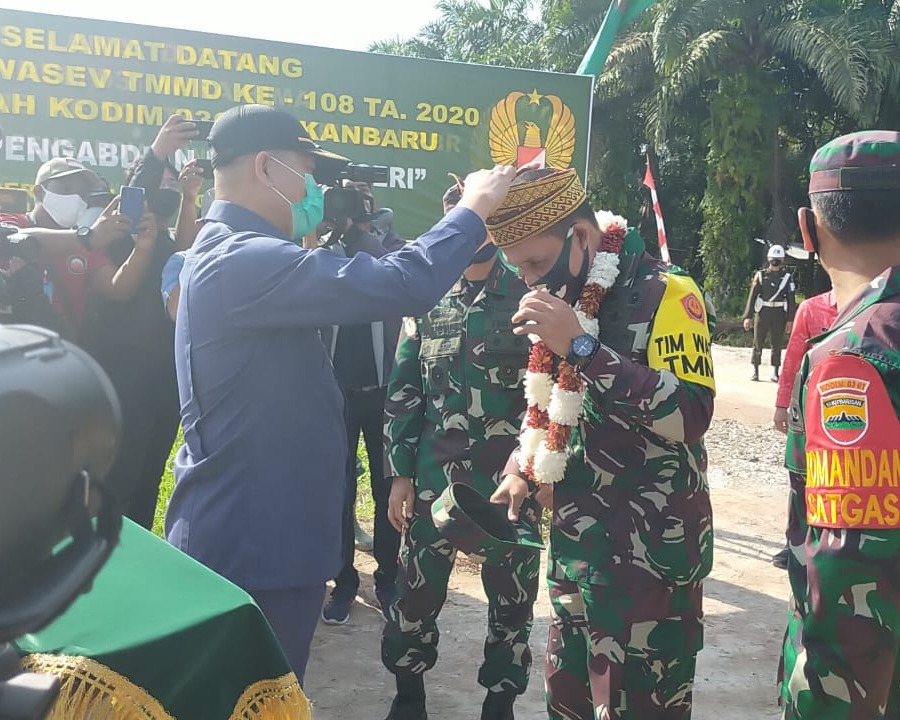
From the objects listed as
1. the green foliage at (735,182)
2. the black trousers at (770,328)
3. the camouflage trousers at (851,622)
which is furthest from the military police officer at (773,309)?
the camouflage trousers at (851,622)

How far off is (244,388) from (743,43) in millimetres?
21555

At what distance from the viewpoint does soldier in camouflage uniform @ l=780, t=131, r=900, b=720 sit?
1687mm

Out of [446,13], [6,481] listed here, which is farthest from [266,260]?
[446,13]

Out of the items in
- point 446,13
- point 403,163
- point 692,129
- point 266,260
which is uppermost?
point 446,13

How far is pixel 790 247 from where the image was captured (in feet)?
70.2

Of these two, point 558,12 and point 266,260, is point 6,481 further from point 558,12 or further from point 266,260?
point 558,12

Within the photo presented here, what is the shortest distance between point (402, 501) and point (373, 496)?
1268 mm

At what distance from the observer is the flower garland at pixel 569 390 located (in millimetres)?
2406

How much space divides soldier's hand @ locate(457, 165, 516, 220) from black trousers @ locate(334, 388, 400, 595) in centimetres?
234

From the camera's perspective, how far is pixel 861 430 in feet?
5.51

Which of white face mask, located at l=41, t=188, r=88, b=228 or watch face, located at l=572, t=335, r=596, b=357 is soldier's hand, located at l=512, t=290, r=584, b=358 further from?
white face mask, located at l=41, t=188, r=88, b=228

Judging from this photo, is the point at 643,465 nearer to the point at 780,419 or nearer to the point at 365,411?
the point at 365,411

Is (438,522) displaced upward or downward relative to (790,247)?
downward

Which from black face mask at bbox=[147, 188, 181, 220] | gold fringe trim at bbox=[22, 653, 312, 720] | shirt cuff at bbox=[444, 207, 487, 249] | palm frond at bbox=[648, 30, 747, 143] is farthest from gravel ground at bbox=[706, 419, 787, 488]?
palm frond at bbox=[648, 30, 747, 143]
